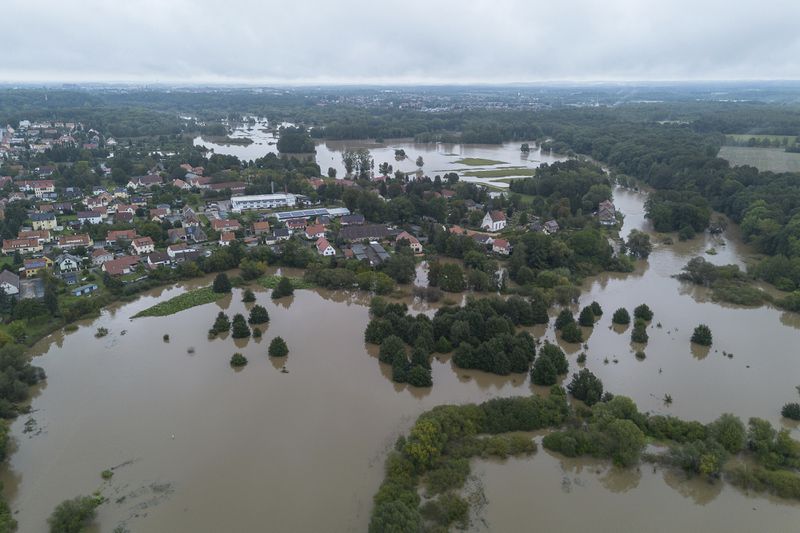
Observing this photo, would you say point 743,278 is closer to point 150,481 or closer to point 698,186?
point 698,186

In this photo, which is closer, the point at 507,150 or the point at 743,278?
the point at 743,278

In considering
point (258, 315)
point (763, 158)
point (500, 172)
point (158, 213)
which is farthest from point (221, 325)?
point (763, 158)

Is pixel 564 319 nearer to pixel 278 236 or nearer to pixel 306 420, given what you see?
pixel 306 420

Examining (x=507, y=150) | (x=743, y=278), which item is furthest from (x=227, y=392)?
(x=507, y=150)

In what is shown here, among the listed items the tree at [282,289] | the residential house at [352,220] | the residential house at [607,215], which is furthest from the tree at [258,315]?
the residential house at [607,215]

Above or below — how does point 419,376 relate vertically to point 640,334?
below

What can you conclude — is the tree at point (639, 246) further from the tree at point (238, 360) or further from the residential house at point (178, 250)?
the residential house at point (178, 250)
